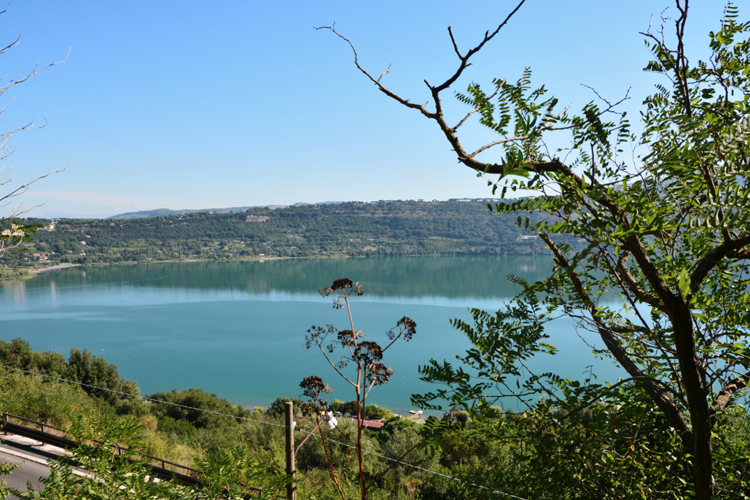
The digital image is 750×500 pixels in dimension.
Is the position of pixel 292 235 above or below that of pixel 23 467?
above

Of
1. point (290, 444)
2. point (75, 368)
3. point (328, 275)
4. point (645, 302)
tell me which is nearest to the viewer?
point (645, 302)

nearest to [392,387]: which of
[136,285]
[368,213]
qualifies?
[136,285]

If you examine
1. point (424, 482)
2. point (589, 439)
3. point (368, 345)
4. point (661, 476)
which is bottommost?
point (424, 482)

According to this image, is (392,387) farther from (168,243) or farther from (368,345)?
(168,243)

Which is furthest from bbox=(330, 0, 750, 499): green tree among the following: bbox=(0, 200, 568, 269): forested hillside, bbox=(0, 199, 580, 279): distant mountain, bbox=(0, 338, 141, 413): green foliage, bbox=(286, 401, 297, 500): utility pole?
bbox=(0, 199, 580, 279): distant mountain

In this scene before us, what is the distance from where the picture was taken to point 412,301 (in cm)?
4375

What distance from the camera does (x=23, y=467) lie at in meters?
6.30

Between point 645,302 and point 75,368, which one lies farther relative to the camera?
point 75,368

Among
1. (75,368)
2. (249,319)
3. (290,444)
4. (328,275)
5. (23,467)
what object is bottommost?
(249,319)

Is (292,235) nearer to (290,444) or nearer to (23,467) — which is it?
(23,467)

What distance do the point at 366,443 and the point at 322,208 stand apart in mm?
107774

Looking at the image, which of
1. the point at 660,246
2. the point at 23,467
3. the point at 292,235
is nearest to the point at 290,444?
the point at 660,246

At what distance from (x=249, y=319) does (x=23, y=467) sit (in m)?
34.0

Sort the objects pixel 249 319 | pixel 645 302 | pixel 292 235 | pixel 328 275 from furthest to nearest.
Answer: pixel 292 235, pixel 328 275, pixel 249 319, pixel 645 302
